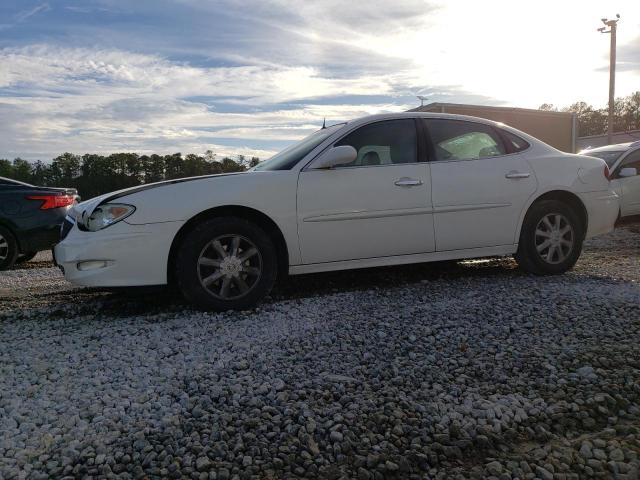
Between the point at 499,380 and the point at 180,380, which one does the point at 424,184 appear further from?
the point at 180,380

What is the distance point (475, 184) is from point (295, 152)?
171 centimetres

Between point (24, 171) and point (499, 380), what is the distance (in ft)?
95.5

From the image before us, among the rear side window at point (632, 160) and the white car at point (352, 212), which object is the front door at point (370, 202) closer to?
the white car at point (352, 212)

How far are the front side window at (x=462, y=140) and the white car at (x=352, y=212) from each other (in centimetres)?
1

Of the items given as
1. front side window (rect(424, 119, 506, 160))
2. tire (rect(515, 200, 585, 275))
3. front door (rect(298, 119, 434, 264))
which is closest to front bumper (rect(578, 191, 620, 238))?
tire (rect(515, 200, 585, 275))

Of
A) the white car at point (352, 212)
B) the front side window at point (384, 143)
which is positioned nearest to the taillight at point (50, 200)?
the white car at point (352, 212)

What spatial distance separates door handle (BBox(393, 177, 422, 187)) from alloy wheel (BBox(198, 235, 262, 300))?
1.42 m

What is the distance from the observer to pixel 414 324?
12.9 feet

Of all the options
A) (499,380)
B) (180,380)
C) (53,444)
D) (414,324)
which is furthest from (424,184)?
(53,444)

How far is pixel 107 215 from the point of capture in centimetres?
443

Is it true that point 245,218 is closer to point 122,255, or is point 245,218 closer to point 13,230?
point 122,255

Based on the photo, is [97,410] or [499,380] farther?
[499,380]

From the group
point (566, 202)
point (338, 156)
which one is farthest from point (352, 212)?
point (566, 202)

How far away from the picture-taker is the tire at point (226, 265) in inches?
174
